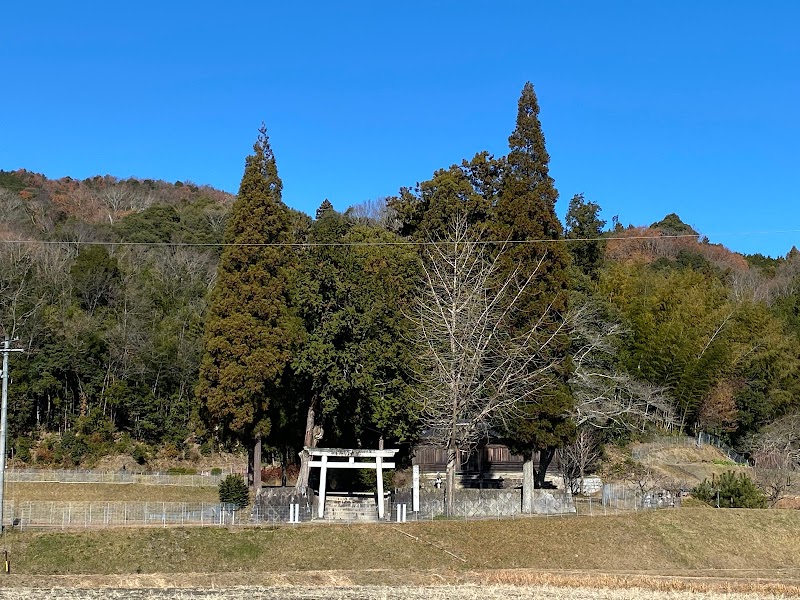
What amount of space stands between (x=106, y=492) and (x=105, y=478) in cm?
238

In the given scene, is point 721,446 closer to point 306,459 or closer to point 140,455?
point 306,459

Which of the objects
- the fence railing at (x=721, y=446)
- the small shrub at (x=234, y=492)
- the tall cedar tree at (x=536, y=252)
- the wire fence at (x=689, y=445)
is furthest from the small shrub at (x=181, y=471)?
the fence railing at (x=721, y=446)

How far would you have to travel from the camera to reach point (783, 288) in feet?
298

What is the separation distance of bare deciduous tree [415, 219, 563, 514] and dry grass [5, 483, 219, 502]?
11891 millimetres

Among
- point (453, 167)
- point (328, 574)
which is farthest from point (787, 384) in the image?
point (328, 574)

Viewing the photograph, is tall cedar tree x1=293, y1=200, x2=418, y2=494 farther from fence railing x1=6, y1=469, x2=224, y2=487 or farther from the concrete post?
fence railing x1=6, y1=469, x2=224, y2=487

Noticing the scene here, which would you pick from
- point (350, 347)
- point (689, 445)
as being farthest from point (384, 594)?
point (689, 445)

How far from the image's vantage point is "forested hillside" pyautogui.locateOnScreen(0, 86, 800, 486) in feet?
120

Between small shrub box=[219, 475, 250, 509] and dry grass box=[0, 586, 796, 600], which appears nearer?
dry grass box=[0, 586, 796, 600]

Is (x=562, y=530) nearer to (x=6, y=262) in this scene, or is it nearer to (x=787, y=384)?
(x=787, y=384)

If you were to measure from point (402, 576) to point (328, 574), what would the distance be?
2.03 m

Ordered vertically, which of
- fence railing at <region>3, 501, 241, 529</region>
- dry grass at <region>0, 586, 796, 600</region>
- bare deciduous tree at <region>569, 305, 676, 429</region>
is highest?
bare deciduous tree at <region>569, 305, 676, 429</region>

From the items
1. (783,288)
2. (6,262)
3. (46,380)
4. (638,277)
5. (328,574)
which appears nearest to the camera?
(328,574)

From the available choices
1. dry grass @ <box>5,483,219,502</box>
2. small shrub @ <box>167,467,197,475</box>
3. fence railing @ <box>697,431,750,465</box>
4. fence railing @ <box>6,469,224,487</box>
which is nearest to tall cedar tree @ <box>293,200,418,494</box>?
dry grass @ <box>5,483,219,502</box>
